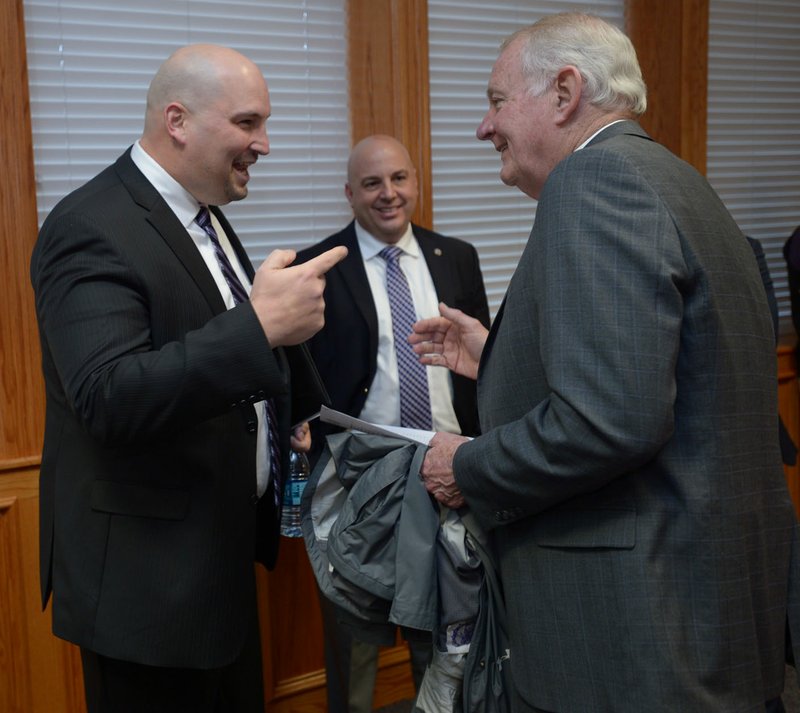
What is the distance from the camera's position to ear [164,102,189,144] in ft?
6.05

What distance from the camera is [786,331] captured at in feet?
14.4

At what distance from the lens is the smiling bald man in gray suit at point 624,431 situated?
1323mm

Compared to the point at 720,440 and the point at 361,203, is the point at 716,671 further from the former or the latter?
the point at 361,203

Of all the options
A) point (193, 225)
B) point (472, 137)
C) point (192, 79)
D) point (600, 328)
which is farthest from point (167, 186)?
point (472, 137)

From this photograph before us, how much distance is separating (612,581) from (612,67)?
2.74ft

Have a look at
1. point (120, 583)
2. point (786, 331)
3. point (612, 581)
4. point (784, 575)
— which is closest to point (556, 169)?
point (612, 581)

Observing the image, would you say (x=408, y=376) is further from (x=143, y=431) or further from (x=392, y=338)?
(x=143, y=431)

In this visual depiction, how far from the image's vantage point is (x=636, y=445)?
4.33ft

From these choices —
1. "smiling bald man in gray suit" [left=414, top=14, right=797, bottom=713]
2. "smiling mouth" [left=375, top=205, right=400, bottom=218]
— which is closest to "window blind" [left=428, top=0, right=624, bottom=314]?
"smiling mouth" [left=375, top=205, right=400, bottom=218]

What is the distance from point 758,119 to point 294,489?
3163 mm

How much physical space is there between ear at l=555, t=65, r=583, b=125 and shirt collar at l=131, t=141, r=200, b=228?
79 cm

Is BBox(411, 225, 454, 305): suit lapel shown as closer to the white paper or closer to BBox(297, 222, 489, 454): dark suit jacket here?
BBox(297, 222, 489, 454): dark suit jacket

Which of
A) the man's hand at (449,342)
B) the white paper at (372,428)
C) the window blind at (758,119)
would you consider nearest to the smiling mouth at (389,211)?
the man's hand at (449,342)

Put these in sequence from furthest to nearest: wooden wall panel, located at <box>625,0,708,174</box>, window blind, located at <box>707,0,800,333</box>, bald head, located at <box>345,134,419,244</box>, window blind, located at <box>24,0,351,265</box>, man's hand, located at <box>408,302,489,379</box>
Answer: window blind, located at <box>707,0,800,333</box>, wooden wall panel, located at <box>625,0,708,174</box>, bald head, located at <box>345,134,419,244</box>, window blind, located at <box>24,0,351,265</box>, man's hand, located at <box>408,302,489,379</box>
